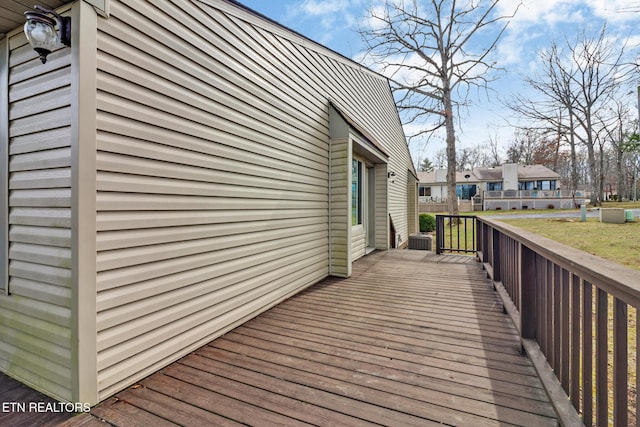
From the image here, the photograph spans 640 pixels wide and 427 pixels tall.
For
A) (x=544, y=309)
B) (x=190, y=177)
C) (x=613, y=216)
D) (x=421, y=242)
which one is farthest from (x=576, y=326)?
(x=613, y=216)

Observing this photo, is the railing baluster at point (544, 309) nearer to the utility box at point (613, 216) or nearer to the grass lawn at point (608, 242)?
the grass lawn at point (608, 242)

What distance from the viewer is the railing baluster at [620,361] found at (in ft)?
3.75

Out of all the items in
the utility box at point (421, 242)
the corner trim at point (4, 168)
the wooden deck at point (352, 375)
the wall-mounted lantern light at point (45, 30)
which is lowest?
the wooden deck at point (352, 375)

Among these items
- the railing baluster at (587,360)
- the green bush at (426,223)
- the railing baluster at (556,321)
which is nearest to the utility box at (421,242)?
the green bush at (426,223)

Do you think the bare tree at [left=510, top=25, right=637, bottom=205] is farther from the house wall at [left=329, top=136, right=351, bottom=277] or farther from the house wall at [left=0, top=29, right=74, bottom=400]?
the house wall at [left=0, top=29, right=74, bottom=400]

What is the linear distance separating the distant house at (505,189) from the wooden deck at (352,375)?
26668 millimetres

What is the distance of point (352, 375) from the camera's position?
212cm

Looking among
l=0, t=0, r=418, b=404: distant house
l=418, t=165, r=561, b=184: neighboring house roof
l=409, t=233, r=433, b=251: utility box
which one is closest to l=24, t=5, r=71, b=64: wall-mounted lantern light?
l=0, t=0, r=418, b=404: distant house

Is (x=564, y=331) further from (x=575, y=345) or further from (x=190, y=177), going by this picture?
(x=190, y=177)

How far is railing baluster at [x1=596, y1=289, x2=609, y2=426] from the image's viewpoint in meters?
1.26

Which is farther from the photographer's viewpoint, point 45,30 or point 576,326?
point 45,30

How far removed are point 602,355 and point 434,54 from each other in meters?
15.9

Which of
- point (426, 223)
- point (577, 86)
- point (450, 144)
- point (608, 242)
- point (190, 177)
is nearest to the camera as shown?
point (190, 177)

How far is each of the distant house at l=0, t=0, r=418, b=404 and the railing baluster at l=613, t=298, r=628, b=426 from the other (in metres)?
2.56
